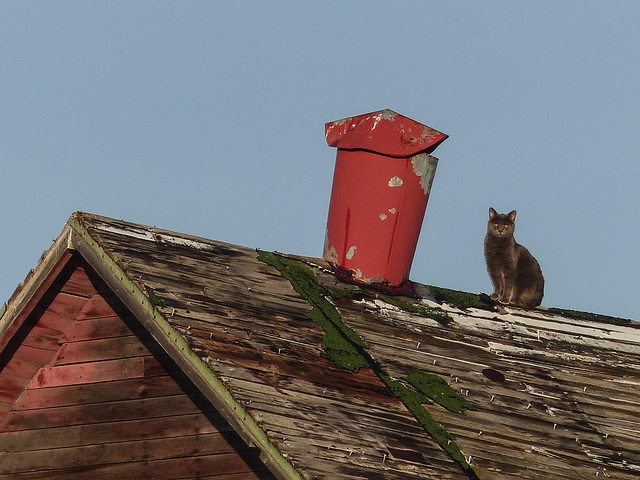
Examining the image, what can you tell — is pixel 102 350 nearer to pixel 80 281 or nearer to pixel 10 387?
pixel 80 281

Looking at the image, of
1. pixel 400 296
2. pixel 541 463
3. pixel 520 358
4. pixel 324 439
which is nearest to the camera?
pixel 324 439

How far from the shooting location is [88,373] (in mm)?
6637

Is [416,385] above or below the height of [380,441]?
above

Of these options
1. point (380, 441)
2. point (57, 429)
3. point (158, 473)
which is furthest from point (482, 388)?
point (57, 429)

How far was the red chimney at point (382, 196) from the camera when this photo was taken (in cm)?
830

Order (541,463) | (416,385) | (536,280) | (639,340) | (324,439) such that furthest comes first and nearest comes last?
1. (536,280)
2. (639,340)
3. (416,385)
4. (541,463)
5. (324,439)

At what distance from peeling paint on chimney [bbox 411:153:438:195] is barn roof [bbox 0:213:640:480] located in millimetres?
1128

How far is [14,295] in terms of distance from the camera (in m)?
6.45

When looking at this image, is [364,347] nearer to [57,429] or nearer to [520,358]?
[520,358]

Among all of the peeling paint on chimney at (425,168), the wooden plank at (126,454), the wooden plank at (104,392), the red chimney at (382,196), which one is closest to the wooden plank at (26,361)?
the wooden plank at (104,392)

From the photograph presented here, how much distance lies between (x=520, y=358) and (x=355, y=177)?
2341 millimetres

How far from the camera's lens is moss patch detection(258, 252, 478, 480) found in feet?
18.7

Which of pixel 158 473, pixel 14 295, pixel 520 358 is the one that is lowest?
pixel 158 473

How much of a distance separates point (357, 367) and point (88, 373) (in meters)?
1.96
